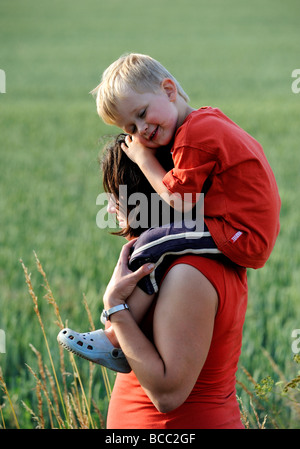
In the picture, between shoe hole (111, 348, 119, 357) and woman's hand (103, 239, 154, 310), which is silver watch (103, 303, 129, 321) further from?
shoe hole (111, 348, 119, 357)

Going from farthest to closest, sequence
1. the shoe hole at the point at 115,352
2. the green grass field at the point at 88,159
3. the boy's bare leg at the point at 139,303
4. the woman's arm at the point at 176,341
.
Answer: the green grass field at the point at 88,159 < the shoe hole at the point at 115,352 < the boy's bare leg at the point at 139,303 < the woman's arm at the point at 176,341

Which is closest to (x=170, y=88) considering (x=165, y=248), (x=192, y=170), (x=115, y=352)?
(x=192, y=170)

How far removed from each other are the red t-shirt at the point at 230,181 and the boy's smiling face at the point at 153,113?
136 mm

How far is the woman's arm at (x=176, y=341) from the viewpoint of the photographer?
1.51m

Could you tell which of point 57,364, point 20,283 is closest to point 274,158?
point 20,283

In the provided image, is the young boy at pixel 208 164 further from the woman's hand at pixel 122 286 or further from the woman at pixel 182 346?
the woman's hand at pixel 122 286

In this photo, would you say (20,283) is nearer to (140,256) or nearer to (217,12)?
(140,256)

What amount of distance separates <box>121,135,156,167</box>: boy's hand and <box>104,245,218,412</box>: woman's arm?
1.39 feet

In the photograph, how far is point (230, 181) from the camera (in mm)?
1736

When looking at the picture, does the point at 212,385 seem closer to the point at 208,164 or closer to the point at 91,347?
the point at 91,347

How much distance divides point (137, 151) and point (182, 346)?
0.63 meters

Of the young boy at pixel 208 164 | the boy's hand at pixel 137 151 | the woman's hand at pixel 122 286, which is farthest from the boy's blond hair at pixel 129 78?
the woman's hand at pixel 122 286

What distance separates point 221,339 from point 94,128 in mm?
15299

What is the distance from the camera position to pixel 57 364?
12.5ft
